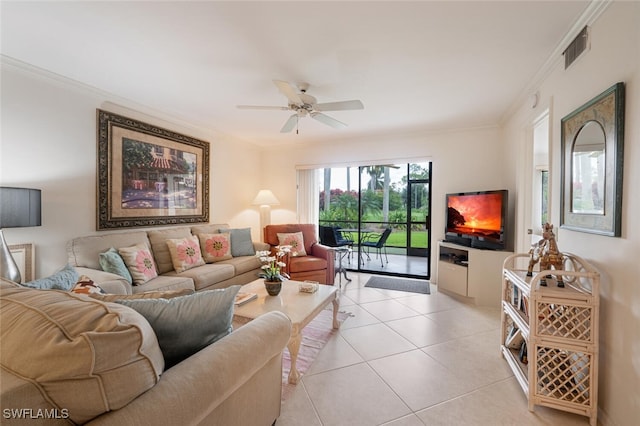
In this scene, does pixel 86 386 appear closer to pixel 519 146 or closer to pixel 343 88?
pixel 343 88

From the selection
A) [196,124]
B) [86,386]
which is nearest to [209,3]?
[86,386]

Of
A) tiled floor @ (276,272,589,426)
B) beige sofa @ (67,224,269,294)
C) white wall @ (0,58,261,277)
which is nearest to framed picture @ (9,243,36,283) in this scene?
white wall @ (0,58,261,277)

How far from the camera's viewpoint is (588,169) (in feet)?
5.37

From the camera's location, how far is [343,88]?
2670mm

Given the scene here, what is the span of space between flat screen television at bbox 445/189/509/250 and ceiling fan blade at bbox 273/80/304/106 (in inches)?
103

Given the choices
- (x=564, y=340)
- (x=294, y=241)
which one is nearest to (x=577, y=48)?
(x=564, y=340)

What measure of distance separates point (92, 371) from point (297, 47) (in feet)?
7.08

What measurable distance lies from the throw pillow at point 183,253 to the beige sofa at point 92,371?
2.16 m

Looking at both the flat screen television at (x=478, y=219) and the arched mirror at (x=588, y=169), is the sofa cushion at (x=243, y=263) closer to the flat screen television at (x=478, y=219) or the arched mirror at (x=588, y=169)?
the flat screen television at (x=478, y=219)

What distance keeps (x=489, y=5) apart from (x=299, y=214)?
158 inches

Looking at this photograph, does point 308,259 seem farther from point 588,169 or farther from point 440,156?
point 588,169

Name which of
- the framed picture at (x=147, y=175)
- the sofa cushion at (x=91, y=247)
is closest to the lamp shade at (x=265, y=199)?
the framed picture at (x=147, y=175)

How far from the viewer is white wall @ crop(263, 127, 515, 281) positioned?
384 centimetres

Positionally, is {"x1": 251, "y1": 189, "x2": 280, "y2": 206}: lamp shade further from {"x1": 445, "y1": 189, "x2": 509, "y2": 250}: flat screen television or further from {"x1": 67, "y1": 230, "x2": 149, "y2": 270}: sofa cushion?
{"x1": 445, "y1": 189, "x2": 509, "y2": 250}: flat screen television
